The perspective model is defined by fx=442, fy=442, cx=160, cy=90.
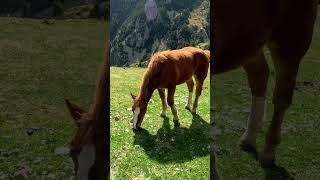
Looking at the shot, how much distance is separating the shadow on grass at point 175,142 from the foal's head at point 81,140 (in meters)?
4.55

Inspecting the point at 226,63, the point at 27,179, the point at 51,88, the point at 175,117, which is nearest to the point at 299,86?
the point at 226,63

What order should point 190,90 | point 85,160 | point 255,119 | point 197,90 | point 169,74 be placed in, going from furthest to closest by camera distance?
1. point 190,90
2. point 197,90
3. point 169,74
4. point 85,160
5. point 255,119

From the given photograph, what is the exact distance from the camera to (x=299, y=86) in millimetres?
4621

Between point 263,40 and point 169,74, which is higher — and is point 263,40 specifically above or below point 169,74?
above

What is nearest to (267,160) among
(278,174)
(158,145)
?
(278,174)

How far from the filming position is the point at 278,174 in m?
4.81

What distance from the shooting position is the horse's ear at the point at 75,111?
15.8 ft

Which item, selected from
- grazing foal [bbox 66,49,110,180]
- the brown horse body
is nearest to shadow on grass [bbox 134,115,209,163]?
grazing foal [bbox 66,49,110,180]

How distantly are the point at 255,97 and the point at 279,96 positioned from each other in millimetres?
251

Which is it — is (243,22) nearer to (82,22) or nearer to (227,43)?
(227,43)

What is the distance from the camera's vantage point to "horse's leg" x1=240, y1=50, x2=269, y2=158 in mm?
4641

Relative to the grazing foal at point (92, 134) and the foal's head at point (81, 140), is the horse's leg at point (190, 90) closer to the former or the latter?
the grazing foal at point (92, 134)

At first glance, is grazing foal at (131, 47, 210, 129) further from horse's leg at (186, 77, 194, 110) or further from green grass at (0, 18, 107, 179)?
green grass at (0, 18, 107, 179)

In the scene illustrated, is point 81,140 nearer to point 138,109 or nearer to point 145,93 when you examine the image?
point 138,109
